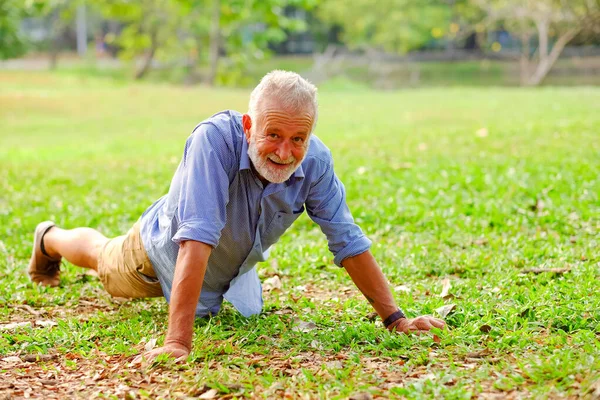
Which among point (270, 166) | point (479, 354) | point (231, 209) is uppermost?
point (270, 166)

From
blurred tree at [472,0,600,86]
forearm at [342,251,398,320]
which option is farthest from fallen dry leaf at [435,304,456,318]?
blurred tree at [472,0,600,86]

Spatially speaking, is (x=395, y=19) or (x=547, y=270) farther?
(x=395, y=19)

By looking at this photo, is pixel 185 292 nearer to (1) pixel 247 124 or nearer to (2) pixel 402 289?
(1) pixel 247 124

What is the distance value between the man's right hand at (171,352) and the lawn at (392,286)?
2.1 inches

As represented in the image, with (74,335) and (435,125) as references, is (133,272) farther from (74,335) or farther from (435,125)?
(435,125)

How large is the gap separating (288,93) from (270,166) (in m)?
0.38

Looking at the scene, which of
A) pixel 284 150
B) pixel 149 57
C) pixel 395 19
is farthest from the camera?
pixel 395 19

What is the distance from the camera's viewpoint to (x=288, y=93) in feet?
12.6

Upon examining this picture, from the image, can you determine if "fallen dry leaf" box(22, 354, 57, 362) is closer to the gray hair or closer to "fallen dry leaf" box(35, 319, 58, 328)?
"fallen dry leaf" box(35, 319, 58, 328)

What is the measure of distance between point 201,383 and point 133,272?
1.36 meters

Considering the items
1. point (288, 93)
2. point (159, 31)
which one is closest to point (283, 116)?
point (288, 93)

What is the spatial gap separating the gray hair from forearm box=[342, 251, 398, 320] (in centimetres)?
81

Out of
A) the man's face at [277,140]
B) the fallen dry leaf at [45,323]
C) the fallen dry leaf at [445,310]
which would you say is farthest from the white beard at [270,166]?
the fallen dry leaf at [45,323]

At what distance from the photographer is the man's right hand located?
12.3ft
